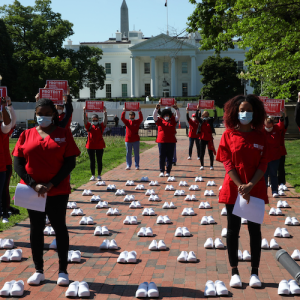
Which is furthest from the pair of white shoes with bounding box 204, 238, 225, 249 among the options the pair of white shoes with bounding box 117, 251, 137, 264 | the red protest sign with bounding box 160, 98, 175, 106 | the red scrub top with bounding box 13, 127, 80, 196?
the red protest sign with bounding box 160, 98, 175, 106

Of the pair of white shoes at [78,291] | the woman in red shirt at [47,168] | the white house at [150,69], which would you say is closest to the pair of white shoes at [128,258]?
the woman in red shirt at [47,168]

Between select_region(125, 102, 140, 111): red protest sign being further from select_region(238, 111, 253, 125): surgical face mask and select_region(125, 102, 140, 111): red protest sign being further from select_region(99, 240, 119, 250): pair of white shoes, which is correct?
select_region(238, 111, 253, 125): surgical face mask

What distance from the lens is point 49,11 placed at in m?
53.6

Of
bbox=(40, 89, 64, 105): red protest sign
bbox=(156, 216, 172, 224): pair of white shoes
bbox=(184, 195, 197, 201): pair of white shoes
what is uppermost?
bbox=(40, 89, 64, 105): red protest sign

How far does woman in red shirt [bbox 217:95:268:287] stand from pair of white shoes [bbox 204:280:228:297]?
0.20 meters

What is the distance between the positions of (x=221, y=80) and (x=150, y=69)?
84.3ft

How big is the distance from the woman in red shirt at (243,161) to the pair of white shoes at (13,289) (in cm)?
213

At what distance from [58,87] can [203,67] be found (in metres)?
54.8

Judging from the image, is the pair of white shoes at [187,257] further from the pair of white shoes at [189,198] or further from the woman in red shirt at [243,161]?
the pair of white shoes at [189,198]

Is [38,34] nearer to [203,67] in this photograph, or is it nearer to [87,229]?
[203,67]

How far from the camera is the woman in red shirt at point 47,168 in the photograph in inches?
168

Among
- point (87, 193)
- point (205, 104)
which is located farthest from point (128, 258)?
point (205, 104)

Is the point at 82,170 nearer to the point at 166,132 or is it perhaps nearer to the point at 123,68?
the point at 166,132

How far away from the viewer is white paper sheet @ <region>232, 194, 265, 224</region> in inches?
166
